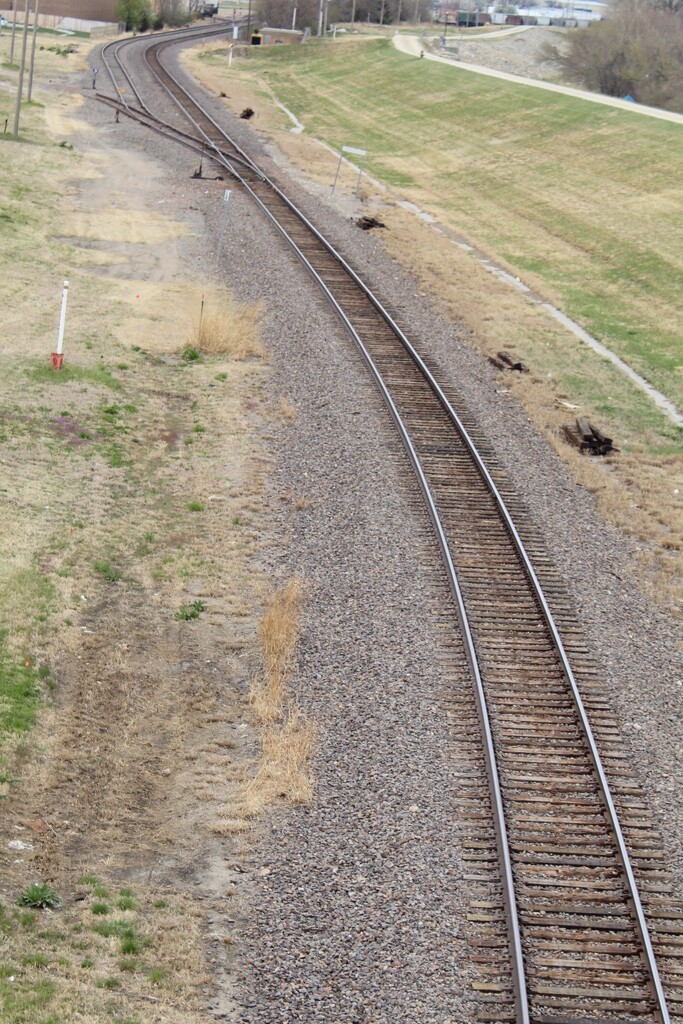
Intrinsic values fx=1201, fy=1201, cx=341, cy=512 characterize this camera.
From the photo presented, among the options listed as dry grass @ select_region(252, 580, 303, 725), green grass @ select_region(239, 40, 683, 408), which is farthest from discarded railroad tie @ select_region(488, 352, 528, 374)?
dry grass @ select_region(252, 580, 303, 725)

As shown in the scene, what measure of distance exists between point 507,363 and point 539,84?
52065mm

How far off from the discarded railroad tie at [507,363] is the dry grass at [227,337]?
499 cm

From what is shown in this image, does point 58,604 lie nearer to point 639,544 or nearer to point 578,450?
point 639,544

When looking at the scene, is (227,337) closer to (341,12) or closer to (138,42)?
(138,42)

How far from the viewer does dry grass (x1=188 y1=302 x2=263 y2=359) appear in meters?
24.2

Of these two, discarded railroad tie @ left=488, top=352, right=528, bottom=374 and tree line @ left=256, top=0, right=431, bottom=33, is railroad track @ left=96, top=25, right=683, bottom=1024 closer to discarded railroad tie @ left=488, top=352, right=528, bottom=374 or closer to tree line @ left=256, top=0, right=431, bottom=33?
discarded railroad tie @ left=488, top=352, right=528, bottom=374

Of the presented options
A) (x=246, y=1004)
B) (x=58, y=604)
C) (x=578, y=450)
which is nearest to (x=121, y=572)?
(x=58, y=604)

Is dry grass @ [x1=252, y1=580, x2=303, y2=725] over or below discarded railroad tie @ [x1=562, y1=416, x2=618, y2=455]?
below

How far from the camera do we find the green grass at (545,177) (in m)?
34.0

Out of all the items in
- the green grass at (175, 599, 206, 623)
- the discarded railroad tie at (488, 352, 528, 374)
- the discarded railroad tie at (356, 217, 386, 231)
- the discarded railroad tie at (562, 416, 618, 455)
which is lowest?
the green grass at (175, 599, 206, 623)

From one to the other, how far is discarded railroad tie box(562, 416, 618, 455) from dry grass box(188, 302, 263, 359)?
6.57 meters

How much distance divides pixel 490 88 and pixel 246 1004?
70.4 meters

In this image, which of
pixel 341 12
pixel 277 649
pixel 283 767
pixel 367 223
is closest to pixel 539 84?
pixel 367 223

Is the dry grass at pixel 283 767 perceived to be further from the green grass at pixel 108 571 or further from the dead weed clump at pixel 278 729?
the green grass at pixel 108 571
